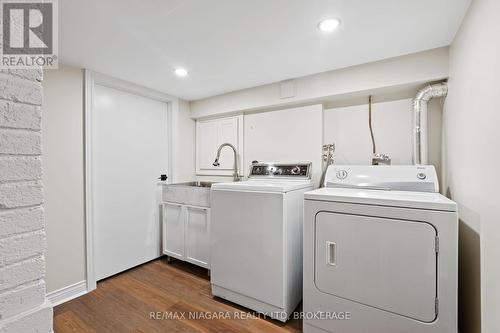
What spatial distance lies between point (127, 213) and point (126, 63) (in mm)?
1563

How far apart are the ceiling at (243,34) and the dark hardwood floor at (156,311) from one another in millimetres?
2083

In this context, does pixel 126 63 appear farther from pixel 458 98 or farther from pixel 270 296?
pixel 458 98

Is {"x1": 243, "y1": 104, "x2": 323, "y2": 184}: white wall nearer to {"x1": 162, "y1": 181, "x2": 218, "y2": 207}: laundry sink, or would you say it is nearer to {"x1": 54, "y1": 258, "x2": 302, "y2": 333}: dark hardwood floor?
{"x1": 162, "y1": 181, "x2": 218, "y2": 207}: laundry sink

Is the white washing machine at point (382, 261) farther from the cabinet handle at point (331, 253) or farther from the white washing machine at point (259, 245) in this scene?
the white washing machine at point (259, 245)

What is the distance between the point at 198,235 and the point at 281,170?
1.14 m

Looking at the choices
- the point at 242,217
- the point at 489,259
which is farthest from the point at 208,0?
the point at 489,259

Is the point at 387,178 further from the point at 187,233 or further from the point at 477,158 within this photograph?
the point at 187,233

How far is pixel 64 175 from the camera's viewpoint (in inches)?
77.6

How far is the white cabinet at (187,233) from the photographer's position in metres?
2.37

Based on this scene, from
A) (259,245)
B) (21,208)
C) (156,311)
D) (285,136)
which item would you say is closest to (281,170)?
(285,136)

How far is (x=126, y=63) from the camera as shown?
197cm

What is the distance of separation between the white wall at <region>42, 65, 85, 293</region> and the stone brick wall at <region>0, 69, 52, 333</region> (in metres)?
1.47

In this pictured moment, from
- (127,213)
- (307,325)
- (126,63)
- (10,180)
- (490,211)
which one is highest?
(126,63)

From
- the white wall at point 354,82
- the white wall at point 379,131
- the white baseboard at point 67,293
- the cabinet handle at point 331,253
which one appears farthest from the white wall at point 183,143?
the cabinet handle at point 331,253
